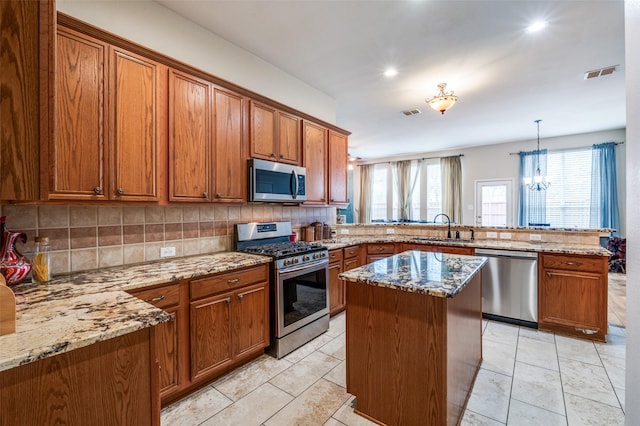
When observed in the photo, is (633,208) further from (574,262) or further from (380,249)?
(380,249)

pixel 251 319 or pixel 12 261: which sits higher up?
pixel 12 261

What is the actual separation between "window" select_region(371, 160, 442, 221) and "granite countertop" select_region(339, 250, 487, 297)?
19.8 feet

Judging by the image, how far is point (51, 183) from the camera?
0.94m

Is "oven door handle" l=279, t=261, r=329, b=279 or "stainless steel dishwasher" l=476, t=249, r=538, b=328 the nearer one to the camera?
"oven door handle" l=279, t=261, r=329, b=279

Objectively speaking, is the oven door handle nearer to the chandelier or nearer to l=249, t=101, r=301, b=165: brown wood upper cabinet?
l=249, t=101, r=301, b=165: brown wood upper cabinet

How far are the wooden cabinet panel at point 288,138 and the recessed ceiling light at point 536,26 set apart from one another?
236 centimetres

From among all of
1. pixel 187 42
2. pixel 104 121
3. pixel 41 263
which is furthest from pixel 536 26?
pixel 41 263

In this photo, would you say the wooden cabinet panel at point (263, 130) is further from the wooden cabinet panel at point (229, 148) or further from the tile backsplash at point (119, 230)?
the tile backsplash at point (119, 230)

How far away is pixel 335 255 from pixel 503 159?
607 cm

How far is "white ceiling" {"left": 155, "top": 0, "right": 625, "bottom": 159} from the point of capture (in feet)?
7.48

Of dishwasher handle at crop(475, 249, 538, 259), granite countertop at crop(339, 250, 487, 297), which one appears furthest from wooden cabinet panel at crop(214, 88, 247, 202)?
dishwasher handle at crop(475, 249, 538, 259)

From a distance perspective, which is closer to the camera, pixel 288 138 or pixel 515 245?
pixel 288 138

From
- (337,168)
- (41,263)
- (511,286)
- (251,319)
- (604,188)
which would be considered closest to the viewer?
(41,263)

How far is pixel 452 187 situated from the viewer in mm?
7652
